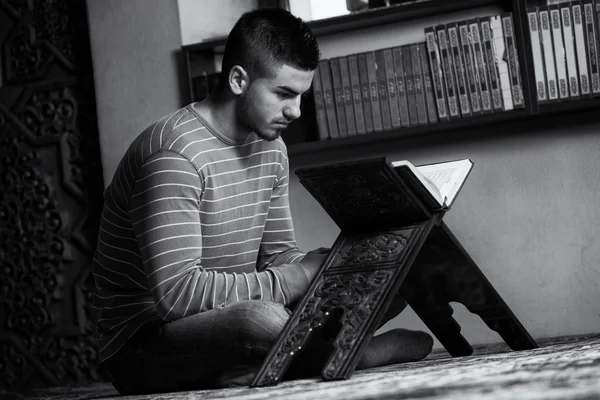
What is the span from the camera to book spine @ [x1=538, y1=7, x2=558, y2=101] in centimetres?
280

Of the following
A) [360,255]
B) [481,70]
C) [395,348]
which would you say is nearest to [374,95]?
[481,70]

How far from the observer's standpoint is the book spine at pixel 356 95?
300cm

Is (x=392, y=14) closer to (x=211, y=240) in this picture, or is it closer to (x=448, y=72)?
(x=448, y=72)

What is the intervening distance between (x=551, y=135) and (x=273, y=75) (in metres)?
1.36

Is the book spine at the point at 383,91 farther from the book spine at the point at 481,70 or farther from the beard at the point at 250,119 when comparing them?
the beard at the point at 250,119

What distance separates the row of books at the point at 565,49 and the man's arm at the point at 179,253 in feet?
4.30

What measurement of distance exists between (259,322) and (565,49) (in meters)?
1.53

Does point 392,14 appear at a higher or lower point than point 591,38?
higher

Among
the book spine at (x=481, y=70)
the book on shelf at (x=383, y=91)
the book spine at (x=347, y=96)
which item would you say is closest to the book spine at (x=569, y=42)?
the book spine at (x=481, y=70)

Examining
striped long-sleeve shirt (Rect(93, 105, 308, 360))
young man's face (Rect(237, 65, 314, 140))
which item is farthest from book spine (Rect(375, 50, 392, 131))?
young man's face (Rect(237, 65, 314, 140))

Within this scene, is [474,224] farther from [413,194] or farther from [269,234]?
[413,194]

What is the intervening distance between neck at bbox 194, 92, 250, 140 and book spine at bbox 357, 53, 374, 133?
40.6 inches

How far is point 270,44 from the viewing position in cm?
198

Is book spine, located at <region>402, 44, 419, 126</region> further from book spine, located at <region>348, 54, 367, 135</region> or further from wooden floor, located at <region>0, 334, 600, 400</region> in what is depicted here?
wooden floor, located at <region>0, 334, 600, 400</region>
